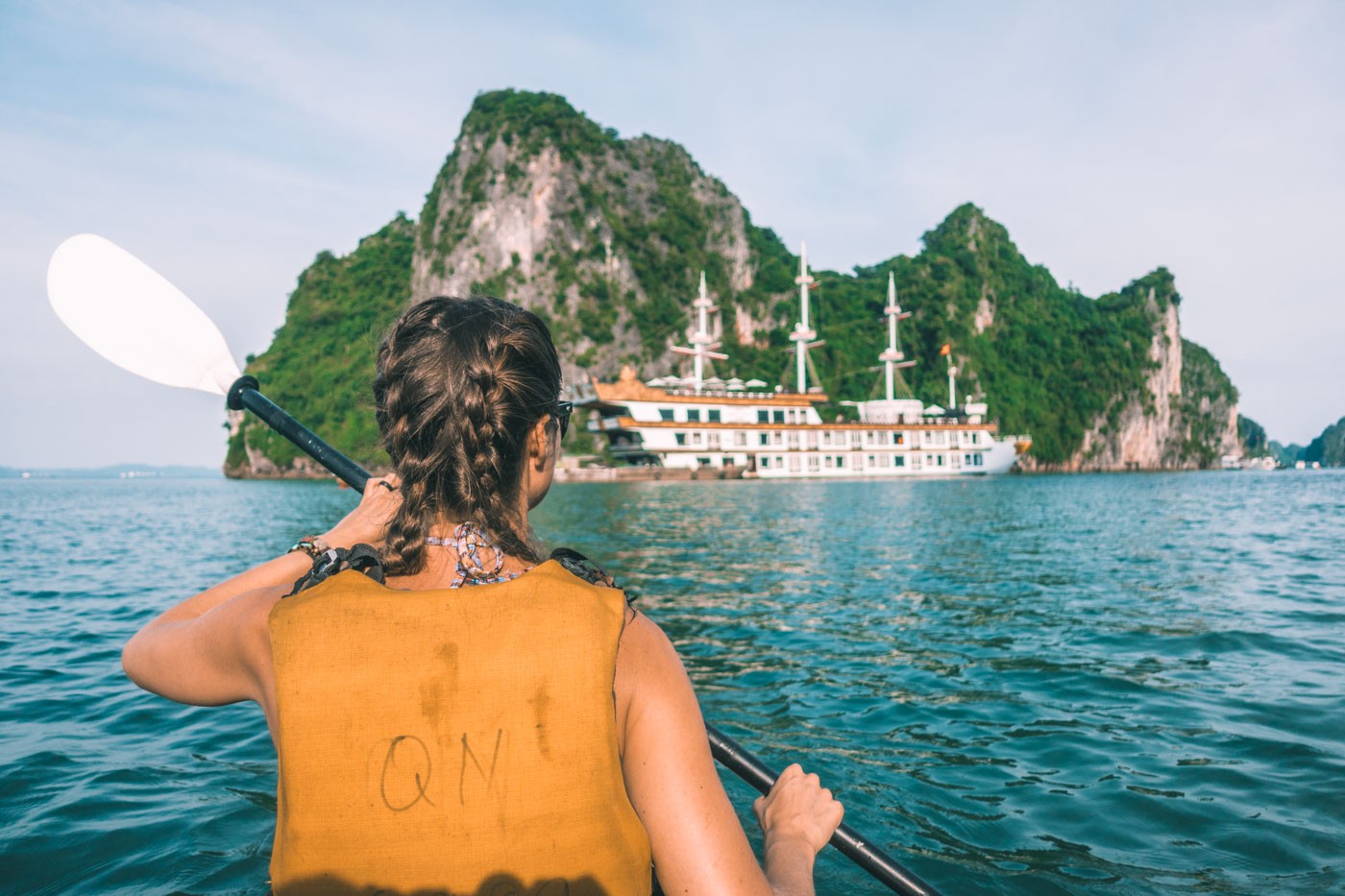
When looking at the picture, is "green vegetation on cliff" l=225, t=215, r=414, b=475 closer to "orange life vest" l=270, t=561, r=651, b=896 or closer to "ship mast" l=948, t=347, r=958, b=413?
"ship mast" l=948, t=347, r=958, b=413

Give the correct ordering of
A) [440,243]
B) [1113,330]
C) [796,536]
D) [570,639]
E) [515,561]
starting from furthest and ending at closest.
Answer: [1113,330] → [440,243] → [796,536] → [515,561] → [570,639]

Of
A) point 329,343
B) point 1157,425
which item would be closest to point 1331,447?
point 1157,425

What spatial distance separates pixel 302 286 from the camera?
88375 millimetres

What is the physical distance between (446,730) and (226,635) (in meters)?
0.45

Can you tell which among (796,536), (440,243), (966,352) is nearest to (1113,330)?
(966,352)

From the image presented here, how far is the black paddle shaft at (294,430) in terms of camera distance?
7.23 feet

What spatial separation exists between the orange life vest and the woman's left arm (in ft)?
0.54

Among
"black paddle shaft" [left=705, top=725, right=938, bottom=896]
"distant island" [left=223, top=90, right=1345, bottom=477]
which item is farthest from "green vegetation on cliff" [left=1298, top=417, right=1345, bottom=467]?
"black paddle shaft" [left=705, top=725, right=938, bottom=896]

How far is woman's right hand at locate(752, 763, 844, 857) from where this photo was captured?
1596 mm

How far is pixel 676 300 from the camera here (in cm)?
7656

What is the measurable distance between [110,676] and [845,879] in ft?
20.2

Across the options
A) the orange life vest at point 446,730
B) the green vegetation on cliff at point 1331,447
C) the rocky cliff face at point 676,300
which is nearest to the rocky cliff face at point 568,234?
the rocky cliff face at point 676,300

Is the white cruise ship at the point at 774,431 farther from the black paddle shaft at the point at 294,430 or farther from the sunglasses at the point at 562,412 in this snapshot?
the sunglasses at the point at 562,412

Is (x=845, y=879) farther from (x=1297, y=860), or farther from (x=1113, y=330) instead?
(x=1113, y=330)
